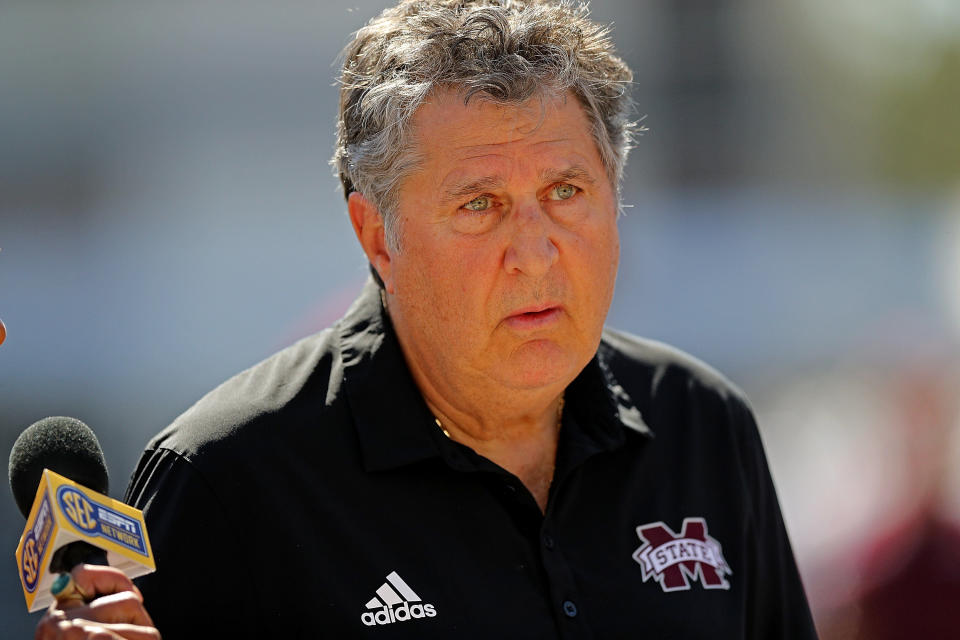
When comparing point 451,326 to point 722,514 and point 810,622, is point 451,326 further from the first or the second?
point 810,622

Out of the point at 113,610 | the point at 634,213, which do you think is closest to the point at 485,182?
the point at 113,610

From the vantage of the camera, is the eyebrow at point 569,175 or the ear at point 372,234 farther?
the ear at point 372,234

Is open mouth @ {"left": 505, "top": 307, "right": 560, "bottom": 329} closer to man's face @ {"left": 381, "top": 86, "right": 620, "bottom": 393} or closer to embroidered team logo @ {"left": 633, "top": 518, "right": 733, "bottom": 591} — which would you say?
man's face @ {"left": 381, "top": 86, "right": 620, "bottom": 393}

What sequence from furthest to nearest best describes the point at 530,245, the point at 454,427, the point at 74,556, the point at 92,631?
the point at 454,427 → the point at 530,245 → the point at 74,556 → the point at 92,631

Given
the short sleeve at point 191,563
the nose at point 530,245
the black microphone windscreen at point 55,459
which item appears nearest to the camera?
the black microphone windscreen at point 55,459

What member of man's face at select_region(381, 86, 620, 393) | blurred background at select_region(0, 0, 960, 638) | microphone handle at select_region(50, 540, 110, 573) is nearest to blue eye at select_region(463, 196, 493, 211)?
man's face at select_region(381, 86, 620, 393)

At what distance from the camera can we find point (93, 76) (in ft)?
23.6

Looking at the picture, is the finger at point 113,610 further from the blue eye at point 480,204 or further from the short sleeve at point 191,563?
the blue eye at point 480,204

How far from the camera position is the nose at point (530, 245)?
2.31 meters

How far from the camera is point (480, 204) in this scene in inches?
93.3

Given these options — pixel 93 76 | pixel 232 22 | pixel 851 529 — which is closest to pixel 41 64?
pixel 93 76

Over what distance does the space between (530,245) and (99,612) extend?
108cm

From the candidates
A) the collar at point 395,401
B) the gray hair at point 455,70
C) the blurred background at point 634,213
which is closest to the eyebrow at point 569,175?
the gray hair at point 455,70

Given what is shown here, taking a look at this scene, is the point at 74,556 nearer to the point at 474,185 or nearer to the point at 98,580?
the point at 98,580
